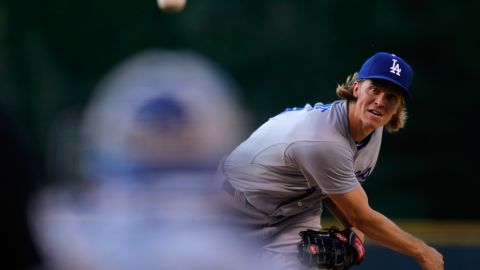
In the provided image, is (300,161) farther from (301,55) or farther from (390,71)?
(301,55)

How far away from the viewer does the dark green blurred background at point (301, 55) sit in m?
7.79

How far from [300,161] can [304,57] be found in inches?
174

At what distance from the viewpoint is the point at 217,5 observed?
8172 millimetres

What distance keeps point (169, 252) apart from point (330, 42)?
21.1ft

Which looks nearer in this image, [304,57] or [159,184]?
[159,184]

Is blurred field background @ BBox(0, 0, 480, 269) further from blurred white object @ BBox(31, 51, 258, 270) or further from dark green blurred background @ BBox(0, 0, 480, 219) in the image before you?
blurred white object @ BBox(31, 51, 258, 270)

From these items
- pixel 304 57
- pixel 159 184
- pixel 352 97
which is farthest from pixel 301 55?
pixel 159 184

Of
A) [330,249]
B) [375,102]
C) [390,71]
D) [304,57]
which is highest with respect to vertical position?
[390,71]

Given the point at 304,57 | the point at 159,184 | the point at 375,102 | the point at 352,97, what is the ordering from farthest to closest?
the point at 304,57 → the point at 352,97 → the point at 375,102 → the point at 159,184

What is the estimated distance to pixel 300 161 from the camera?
12.1ft

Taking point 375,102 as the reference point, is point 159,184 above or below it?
above

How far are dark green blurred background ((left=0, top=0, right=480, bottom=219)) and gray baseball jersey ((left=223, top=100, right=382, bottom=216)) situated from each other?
3.75 m

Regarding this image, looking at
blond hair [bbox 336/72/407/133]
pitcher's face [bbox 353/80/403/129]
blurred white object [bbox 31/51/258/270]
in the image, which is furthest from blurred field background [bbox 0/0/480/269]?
blurred white object [bbox 31/51/258/270]

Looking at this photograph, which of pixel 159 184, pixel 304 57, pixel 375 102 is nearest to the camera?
pixel 159 184
